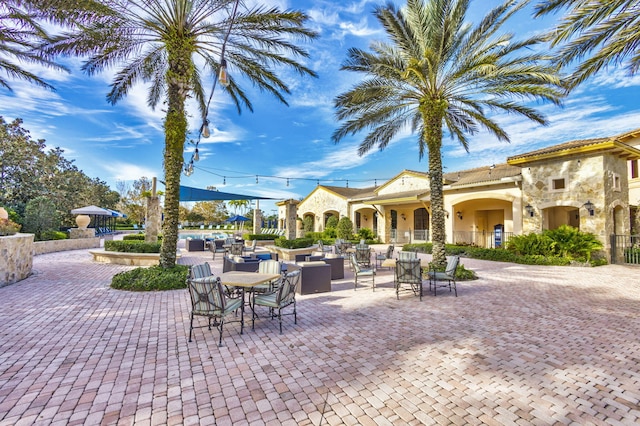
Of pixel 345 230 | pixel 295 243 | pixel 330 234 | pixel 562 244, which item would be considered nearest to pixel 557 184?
pixel 562 244

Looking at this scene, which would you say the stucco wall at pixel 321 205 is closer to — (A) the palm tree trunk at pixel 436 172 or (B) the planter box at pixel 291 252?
(B) the planter box at pixel 291 252

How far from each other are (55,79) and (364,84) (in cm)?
1171

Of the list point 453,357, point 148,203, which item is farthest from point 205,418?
point 148,203

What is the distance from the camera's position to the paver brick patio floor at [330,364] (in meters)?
2.82

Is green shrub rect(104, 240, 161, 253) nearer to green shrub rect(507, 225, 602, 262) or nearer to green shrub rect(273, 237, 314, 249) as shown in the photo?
green shrub rect(273, 237, 314, 249)

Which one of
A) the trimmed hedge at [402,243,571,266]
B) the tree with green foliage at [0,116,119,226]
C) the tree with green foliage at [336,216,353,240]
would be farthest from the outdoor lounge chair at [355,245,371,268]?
the tree with green foliage at [0,116,119,226]

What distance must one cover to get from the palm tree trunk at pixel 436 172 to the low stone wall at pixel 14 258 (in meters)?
12.6

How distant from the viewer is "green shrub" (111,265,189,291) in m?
7.79

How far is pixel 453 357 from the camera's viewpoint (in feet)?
13.1

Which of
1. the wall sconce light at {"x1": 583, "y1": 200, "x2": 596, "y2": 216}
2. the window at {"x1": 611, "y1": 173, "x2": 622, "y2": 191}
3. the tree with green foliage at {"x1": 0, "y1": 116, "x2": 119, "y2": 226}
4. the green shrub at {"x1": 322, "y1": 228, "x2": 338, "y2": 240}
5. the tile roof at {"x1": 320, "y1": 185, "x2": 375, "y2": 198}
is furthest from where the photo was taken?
the tile roof at {"x1": 320, "y1": 185, "x2": 375, "y2": 198}

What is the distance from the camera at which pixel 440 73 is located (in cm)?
977

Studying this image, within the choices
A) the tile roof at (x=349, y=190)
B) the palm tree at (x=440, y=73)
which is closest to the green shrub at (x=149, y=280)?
the palm tree at (x=440, y=73)

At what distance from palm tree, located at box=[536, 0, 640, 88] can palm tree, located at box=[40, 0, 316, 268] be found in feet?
20.8

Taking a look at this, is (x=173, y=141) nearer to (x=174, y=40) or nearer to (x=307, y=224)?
(x=174, y=40)
